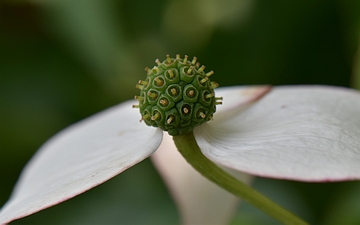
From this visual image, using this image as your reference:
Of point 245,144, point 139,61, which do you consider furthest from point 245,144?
point 139,61

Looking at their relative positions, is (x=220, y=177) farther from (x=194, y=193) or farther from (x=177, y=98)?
(x=194, y=193)

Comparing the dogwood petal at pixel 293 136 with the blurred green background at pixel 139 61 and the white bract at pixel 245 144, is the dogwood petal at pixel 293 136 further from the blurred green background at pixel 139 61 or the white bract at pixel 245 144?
the blurred green background at pixel 139 61

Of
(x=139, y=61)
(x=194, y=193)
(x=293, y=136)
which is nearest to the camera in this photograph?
(x=293, y=136)

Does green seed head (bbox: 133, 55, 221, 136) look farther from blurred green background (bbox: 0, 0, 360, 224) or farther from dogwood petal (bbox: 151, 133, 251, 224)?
blurred green background (bbox: 0, 0, 360, 224)

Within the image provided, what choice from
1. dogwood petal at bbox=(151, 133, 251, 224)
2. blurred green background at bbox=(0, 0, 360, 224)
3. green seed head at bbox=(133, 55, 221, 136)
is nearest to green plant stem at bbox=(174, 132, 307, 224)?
green seed head at bbox=(133, 55, 221, 136)

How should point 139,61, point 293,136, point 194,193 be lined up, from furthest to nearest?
1. point 139,61
2. point 194,193
3. point 293,136

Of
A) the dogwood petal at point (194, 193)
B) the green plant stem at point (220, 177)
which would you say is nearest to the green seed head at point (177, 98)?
the green plant stem at point (220, 177)
